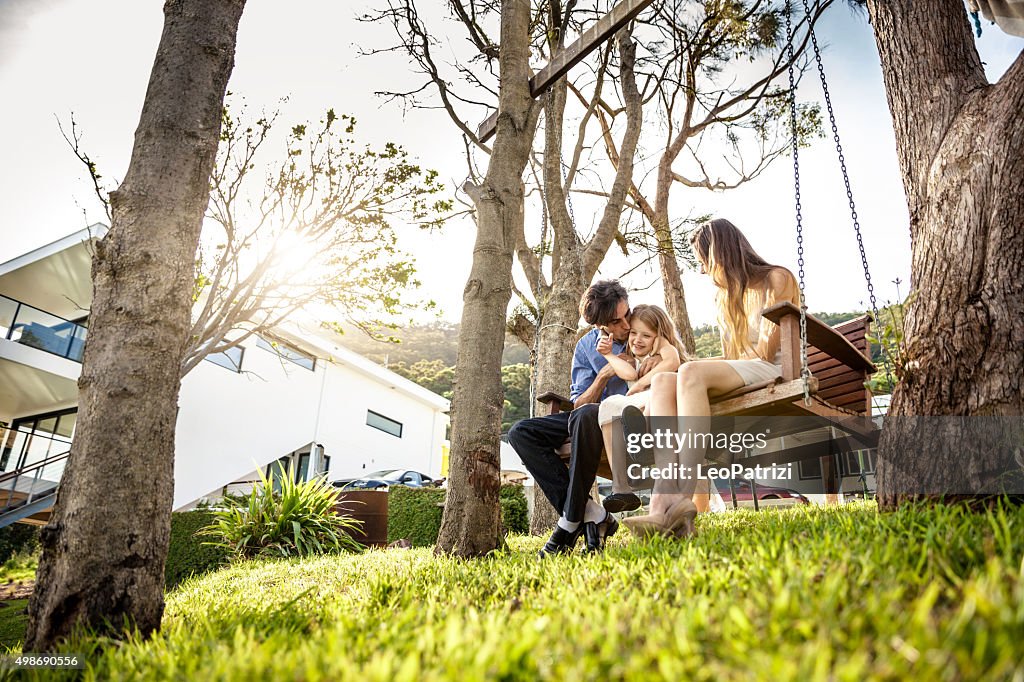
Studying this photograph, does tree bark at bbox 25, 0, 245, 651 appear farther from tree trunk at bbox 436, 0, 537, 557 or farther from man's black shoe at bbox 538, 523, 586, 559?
man's black shoe at bbox 538, 523, 586, 559

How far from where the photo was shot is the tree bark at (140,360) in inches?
74.9

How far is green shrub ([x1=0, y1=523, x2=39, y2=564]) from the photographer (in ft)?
40.9

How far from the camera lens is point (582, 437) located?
9.77ft

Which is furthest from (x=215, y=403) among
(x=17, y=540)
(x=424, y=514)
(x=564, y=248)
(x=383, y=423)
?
(x=564, y=248)

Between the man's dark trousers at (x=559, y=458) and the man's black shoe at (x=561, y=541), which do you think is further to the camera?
the man's dark trousers at (x=559, y=458)

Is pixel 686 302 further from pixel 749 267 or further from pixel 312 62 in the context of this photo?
pixel 312 62

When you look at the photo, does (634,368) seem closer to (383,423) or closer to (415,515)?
(415,515)

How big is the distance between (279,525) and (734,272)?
17.7 feet

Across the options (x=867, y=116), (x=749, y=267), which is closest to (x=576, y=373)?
(x=749, y=267)

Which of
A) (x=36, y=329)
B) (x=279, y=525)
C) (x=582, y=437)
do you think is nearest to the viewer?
(x=582, y=437)

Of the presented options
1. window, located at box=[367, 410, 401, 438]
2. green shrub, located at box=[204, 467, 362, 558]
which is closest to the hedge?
green shrub, located at box=[204, 467, 362, 558]

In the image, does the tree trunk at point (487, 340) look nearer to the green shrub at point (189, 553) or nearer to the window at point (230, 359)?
the green shrub at point (189, 553)

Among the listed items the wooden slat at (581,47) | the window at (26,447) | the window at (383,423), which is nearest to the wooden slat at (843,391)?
the wooden slat at (581,47)

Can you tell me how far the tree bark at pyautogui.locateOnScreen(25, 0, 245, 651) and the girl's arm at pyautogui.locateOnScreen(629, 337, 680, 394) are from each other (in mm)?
2111
